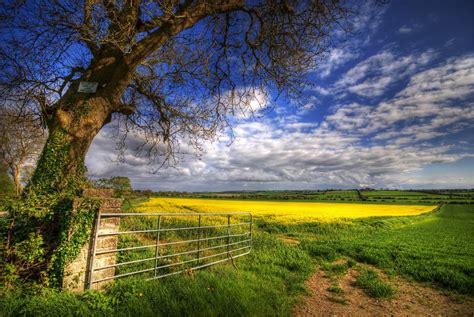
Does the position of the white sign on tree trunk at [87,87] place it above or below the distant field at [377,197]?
above

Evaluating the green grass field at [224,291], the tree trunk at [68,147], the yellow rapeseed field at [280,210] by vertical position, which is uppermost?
the tree trunk at [68,147]

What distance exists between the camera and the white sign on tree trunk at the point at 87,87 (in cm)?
539

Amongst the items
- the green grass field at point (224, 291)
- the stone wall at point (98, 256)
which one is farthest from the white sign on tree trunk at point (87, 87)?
the green grass field at point (224, 291)

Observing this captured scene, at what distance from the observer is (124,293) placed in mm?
3902

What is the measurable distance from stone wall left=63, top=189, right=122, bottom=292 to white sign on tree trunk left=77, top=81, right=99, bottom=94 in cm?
246

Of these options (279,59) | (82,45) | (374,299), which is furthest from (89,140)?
(374,299)

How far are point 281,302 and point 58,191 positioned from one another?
15.9ft

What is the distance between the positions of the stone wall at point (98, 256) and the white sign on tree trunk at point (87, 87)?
8.05ft

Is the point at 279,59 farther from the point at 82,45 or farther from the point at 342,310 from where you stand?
the point at 342,310

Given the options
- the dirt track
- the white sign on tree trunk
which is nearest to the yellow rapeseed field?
the dirt track

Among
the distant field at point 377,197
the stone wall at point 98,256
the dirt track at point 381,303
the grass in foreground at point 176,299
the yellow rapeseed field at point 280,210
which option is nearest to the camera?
the grass in foreground at point 176,299

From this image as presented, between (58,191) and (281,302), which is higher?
(58,191)

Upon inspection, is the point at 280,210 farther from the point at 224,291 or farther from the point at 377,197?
the point at 377,197

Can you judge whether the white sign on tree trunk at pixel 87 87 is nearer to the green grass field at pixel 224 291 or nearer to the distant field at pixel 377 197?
the green grass field at pixel 224 291
